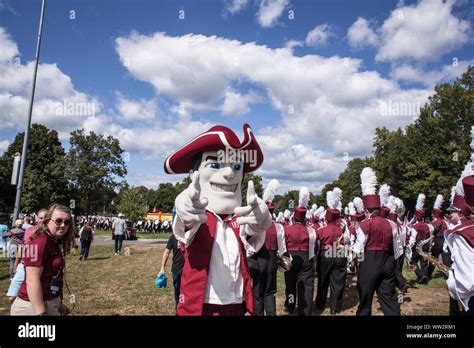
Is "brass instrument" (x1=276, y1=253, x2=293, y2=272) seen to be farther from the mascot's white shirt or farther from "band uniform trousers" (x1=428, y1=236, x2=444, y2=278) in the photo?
"band uniform trousers" (x1=428, y1=236, x2=444, y2=278)

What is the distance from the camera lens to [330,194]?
8469 mm

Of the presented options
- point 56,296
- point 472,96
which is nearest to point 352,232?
point 56,296

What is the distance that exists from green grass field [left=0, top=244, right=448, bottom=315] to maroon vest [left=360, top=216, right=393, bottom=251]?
217cm

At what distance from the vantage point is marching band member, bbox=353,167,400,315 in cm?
554

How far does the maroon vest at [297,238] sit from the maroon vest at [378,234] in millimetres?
1380

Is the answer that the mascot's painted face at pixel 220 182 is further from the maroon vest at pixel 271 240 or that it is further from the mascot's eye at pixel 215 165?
the maroon vest at pixel 271 240

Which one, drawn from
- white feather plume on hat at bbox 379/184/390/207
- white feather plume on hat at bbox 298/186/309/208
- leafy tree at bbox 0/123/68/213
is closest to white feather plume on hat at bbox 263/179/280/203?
white feather plume on hat at bbox 298/186/309/208

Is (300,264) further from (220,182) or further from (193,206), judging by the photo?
(193,206)

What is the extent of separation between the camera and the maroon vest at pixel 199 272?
10.2ft
